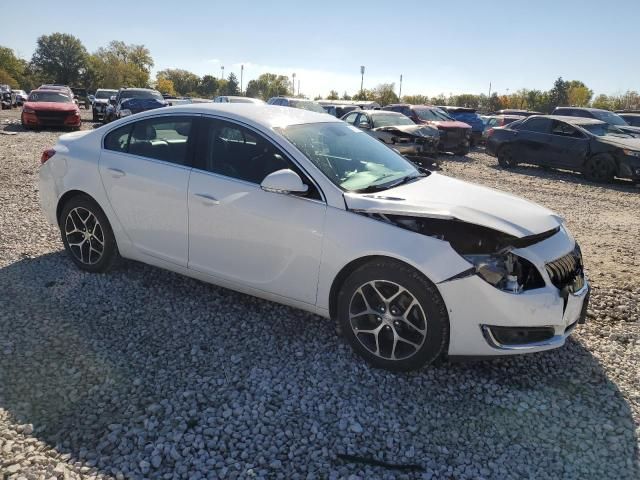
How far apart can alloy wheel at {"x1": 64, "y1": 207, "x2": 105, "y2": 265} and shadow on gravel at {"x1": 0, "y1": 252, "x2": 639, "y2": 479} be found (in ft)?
2.08

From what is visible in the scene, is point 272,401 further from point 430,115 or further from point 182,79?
point 182,79

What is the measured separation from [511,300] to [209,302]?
95.5 inches

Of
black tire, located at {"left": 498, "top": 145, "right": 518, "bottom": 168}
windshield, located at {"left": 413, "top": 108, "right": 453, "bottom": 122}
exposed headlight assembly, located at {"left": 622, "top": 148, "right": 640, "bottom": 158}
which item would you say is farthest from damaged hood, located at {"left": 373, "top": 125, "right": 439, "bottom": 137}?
exposed headlight assembly, located at {"left": 622, "top": 148, "right": 640, "bottom": 158}

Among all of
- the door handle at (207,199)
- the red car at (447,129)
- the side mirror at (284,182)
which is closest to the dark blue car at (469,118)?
the red car at (447,129)

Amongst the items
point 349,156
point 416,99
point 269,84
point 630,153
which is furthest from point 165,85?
point 349,156

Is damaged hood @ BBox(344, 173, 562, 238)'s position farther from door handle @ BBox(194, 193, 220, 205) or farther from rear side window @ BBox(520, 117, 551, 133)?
rear side window @ BBox(520, 117, 551, 133)

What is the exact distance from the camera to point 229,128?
396cm

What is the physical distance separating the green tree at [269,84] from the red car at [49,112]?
8803cm

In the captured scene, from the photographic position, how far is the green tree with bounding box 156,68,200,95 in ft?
335

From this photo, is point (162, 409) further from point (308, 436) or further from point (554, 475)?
point (554, 475)

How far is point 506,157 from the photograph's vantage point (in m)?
14.5

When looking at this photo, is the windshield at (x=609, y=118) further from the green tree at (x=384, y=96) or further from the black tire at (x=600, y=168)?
the green tree at (x=384, y=96)

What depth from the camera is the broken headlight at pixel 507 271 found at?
3020mm

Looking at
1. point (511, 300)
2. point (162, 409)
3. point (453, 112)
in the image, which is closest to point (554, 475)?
point (511, 300)
